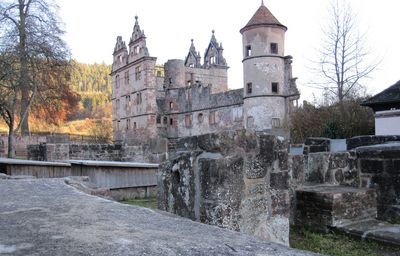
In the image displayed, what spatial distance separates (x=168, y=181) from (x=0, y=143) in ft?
91.0

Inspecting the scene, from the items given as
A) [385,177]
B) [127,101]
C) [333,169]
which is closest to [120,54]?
[127,101]

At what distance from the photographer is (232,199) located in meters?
4.49

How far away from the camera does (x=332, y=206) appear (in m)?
5.84

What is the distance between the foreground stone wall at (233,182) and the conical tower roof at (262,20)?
3463cm

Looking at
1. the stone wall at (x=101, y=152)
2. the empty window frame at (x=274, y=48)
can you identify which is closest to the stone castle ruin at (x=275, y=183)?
the stone wall at (x=101, y=152)

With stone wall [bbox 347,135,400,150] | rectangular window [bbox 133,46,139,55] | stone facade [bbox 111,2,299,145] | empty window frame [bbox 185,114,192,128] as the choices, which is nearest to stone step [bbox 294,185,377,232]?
stone wall [bbox 347,135,400,150]

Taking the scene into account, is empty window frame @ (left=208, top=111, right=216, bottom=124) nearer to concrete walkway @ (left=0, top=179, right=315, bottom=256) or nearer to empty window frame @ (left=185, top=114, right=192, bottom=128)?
empty window frame @ (left=185, top=114, right=192, bottom=128)

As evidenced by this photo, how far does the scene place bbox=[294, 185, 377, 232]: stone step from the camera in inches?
231

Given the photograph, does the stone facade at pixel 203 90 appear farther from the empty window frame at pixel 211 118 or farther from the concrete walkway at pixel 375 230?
the concrete walkway at pixel 375 230

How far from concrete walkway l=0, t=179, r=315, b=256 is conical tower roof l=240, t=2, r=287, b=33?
3643 centimetres

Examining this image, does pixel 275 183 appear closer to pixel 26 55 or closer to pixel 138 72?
pixel 26 55

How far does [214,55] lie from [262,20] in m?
23.2

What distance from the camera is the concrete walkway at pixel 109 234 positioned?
2.02 meters

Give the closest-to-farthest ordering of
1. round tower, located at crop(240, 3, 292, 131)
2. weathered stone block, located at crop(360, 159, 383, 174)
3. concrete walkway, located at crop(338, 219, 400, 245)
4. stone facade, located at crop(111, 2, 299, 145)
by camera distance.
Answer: concrete walkway, located at crop(338, 219, 400, 245) → weathered stone block, located at crop(360, 159, 383, 174) → round tower, located at crop(240, 3, 292, 131) → stone facade, located at crop(111, 2, 299, 145)
